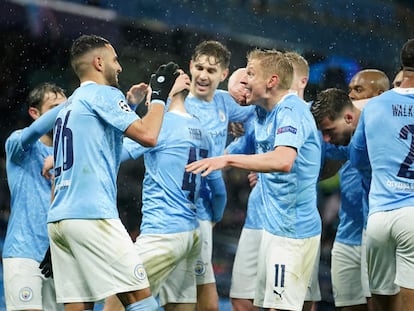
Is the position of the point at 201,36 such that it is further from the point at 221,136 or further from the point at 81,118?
the point at 81,118

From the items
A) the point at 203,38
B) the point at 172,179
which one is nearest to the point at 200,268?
the point at 172,179

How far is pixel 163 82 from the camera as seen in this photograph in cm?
444

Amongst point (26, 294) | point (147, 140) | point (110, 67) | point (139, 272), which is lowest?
point (26, 294)

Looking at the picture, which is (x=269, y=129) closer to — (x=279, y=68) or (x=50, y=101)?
(x=279, y=68)

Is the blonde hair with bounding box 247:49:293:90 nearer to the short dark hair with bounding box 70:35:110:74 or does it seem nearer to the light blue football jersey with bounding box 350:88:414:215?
the light blue football jersey with bounding box 350:88:414:215

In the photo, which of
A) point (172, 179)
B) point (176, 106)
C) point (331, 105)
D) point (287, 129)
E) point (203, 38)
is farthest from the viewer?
point (203, 38)

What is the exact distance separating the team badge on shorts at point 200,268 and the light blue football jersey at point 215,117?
0.25 metres

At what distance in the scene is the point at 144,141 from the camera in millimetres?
4043

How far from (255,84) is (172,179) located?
0.70m

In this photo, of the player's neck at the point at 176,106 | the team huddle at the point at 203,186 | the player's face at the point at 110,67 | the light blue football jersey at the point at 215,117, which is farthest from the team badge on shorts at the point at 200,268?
the player's face at the point at 110,67

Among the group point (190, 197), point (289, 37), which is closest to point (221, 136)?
point (190, 197)

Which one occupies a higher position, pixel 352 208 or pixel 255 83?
pixel 255 83

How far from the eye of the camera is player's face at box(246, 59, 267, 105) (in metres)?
4.52

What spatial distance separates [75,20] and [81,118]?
3.95 metres
